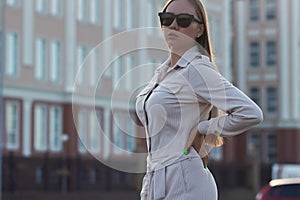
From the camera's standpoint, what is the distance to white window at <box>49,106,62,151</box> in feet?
171

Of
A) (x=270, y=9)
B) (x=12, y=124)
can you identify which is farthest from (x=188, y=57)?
(x=270, y=9)

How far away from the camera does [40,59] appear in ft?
173

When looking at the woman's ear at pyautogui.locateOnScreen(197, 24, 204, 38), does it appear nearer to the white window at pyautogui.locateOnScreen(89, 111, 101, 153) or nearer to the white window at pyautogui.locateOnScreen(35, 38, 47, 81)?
the white window at pyautogui.locateOnScreen(89, 111, 101, 153)

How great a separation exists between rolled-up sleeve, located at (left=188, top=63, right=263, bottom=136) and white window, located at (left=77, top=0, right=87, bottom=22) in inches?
2038

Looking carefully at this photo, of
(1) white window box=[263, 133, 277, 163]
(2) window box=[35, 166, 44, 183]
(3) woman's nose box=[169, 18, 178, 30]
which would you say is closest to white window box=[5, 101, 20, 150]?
(2) window box=[35, 166, 44, 183]

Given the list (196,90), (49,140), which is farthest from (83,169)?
(196,90)

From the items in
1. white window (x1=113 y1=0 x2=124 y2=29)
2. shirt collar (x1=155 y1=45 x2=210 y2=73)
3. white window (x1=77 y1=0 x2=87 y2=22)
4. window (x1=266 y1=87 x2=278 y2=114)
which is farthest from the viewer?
window (x1=266 y1=87 x2=278 y2=114)

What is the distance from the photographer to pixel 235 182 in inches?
2625

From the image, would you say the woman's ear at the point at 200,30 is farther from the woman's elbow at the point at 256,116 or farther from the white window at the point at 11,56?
the white window at the point at 11,56

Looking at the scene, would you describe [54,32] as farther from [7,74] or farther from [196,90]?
[196,90]

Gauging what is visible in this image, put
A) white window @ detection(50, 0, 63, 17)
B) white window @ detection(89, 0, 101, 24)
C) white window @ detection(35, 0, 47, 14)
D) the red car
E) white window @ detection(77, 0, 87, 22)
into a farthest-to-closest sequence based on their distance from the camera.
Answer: white window @ detection(89, 0, 101, 24) < white window @ detection(77, 0, 87, 22) < white window @ detection(50, 0, 63, 17) < white window @ detection(35, 0, 47, 14) < the red car

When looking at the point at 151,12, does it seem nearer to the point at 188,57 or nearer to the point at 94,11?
the point at 94,11

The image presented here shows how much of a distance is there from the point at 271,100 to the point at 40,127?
101 ft

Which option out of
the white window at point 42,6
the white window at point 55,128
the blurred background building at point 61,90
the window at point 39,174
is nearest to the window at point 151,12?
the blurred background building at point 61,90
